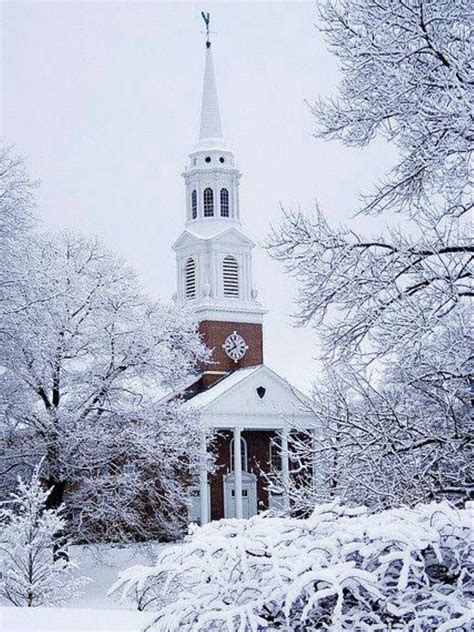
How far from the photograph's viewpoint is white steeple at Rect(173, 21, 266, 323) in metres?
43.7

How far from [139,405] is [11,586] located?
7.44m

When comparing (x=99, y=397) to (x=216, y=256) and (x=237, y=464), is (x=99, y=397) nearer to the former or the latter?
(x=237, y=464)

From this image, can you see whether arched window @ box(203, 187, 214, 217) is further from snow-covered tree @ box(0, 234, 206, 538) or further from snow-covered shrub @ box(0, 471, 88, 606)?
snow-covered shrub @ box(0, 471, 88, 606)

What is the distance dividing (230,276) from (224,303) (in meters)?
1.60

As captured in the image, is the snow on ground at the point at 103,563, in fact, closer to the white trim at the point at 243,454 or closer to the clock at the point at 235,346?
the white trim at the point at 243,454

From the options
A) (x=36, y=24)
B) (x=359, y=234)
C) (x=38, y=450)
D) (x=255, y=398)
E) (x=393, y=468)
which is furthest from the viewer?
(x=255, y=398)

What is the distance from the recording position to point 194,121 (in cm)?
4678

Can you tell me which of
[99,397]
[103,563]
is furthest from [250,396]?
[103,563]

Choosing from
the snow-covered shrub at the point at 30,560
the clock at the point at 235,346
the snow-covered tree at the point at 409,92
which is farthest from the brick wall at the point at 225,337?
the snow-covered tree at the point at 409,92

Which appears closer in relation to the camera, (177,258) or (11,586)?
(11,586)

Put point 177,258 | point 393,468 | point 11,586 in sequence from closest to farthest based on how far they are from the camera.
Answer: point 393,468 → point 11,586 → point 177,258

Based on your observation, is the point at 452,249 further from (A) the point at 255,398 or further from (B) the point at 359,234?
(A) the point at 255,398

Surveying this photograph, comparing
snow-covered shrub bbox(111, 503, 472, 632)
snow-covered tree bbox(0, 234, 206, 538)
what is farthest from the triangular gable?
snow-covered shrub bbox(111, 503, 472, 632)

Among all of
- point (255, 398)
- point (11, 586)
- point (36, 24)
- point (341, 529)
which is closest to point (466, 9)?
point (341, 529)
